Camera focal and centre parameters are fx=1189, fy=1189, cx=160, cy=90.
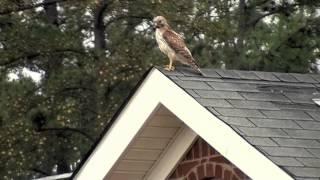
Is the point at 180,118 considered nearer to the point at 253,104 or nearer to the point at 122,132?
the point at 253,104

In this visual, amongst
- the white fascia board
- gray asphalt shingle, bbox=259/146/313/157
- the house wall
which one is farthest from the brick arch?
gray asphalt shingle, bbox=259/146/313/157

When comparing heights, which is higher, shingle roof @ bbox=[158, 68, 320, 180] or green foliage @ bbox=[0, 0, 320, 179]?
shingle roof @ bbox=[158, 68, 320, 180]

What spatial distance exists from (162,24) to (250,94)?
3.53 ft

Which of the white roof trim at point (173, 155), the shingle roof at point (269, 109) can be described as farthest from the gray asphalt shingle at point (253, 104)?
the white roof trim at point (173, 155)

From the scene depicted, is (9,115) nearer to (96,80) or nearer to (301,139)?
(96,80)

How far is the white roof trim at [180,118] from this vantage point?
7.29 metres

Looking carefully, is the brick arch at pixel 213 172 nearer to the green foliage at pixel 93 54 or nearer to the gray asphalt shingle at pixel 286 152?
the gray asphalt shingle at pixel 286 152

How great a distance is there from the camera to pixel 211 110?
302 inches

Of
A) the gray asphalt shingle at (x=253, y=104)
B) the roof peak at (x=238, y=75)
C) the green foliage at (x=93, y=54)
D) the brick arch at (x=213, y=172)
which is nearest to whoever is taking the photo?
the gray asphalt shingle at (x=253, y=104)

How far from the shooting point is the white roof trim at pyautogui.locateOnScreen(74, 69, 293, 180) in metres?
7.29

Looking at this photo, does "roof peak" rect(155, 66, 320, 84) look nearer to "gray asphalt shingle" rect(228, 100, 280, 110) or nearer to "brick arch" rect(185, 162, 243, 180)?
"gray asphalt shingle" rect(228, 100, 280, 110)

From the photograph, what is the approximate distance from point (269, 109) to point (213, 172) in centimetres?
112

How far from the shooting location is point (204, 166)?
9023 mm

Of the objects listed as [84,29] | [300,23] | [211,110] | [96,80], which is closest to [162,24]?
[211,110]
